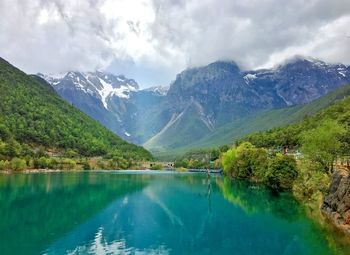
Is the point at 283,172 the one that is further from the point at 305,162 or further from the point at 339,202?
the point at 339,202

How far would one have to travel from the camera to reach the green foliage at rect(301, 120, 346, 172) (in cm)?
8238

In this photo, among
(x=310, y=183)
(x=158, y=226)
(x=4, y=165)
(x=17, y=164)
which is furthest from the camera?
(x=17, y=164)

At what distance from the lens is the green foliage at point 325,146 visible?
82375 mm

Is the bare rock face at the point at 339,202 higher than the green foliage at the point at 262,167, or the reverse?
the green foliage at the point at 262,167

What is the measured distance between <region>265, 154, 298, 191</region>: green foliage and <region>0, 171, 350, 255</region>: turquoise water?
1122 centimetres

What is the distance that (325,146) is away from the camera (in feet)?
273

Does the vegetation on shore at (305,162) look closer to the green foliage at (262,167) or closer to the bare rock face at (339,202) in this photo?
the green foliage at (262,167)

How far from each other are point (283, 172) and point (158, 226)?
54.1 meters

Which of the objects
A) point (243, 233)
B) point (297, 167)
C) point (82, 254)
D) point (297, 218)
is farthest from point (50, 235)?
point (297, 167)

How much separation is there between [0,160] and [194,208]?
139050 mm

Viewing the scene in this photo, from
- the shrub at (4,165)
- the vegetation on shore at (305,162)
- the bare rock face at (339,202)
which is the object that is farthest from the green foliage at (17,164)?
the bare rock face at (339,202)

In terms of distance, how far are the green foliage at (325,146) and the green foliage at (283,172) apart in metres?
17.1

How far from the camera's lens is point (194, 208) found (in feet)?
273

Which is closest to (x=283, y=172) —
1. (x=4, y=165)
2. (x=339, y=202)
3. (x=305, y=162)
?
(x=305, y=162)
